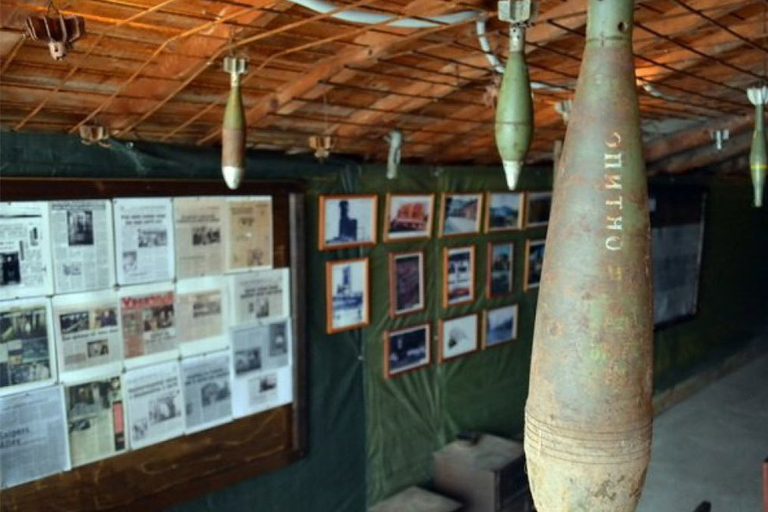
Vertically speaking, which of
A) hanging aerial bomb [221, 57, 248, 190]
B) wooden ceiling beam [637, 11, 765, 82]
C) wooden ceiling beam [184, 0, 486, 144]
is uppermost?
wooden ceiling beam [637, 11, 765, 82]

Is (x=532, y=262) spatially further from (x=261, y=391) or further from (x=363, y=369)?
(x=261, y=391)

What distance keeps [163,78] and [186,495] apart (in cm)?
208

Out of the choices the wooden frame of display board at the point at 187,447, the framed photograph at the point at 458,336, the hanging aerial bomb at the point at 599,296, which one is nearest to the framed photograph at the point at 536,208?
the framed photograph at the point at 458,336

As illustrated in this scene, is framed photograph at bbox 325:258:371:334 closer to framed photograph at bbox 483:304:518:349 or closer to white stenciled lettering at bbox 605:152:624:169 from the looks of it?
framed photograph at bbox 483:304:518:349

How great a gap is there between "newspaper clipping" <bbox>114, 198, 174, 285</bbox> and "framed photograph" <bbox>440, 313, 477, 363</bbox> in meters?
2.31

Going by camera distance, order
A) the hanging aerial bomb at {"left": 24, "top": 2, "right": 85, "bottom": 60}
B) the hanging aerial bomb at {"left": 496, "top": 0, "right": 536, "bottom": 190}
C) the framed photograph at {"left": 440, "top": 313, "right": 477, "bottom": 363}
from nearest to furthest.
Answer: the hanging aerial bomb at {"left": 496, "top": 0, "right": 536, "bottom": 190}
the hanging aerial bomb at {"left": 24, "top": 2, "right": 85, "bottom": 60}
the framed photograph at {"left": 440, "top": 313, "right": 477, "bottom": 363}

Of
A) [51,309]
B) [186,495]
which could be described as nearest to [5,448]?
[51,309]

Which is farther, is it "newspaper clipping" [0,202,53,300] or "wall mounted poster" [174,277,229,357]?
"wall mounted poster" [174,277,229,357]

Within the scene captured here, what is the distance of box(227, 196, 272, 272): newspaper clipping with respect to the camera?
376cm

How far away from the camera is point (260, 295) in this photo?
3.93 metres

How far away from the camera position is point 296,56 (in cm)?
301

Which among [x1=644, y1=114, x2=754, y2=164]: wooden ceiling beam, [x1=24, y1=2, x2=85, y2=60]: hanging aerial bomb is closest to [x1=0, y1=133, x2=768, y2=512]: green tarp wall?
[x1=644, y1=114, x2=754, y2=164]: wooden ceiling beam

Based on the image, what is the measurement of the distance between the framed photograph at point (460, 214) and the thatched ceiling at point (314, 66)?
781 mm

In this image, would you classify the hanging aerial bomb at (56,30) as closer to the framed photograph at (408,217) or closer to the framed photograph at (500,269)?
the framed photograph at (408,217)
